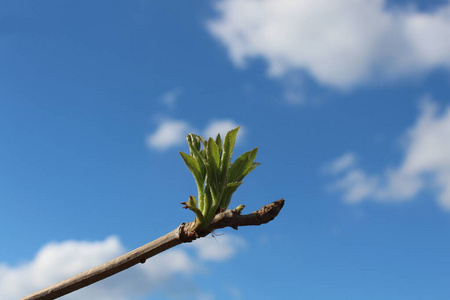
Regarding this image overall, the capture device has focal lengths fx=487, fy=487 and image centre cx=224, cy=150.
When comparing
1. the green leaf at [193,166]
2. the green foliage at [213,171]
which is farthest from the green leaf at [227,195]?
the green leaf at [193,166]

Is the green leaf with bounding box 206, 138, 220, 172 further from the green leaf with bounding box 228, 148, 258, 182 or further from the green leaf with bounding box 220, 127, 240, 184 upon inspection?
the green leaf with bounding box 228, 148, 258, 182

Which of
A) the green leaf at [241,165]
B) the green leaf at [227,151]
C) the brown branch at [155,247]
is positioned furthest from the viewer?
the green leaf at [241,165]

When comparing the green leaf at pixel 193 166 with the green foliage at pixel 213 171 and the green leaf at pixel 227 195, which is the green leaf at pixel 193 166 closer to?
the green foliage at pixel 213 171

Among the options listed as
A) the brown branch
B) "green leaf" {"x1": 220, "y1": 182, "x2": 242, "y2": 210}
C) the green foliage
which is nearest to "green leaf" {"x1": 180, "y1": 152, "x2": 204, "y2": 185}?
the green foliage

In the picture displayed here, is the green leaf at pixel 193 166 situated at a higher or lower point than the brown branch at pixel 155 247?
higher

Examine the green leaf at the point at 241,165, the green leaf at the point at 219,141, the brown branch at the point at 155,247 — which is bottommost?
the brown branch at the point at 155,247

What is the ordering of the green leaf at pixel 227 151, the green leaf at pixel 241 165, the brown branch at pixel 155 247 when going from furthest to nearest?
the green leaf at pixel 241 165 < the green leaf at pixel 227 151 < the brown branch at pixel 155 247

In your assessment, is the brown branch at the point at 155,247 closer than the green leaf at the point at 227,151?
Yes
